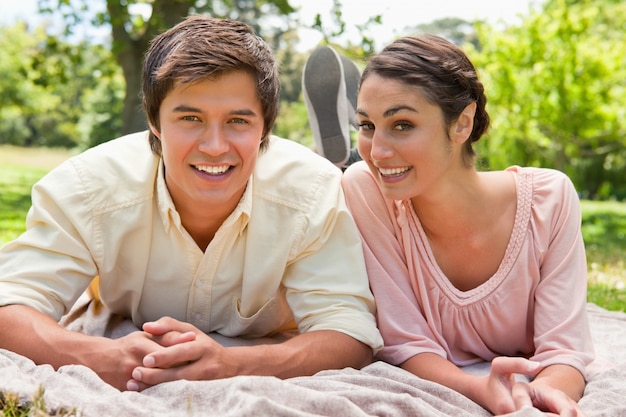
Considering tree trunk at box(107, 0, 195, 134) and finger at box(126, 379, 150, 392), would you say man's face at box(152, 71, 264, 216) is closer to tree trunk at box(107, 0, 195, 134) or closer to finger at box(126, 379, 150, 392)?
finger at box(126, 379, 150, 392)

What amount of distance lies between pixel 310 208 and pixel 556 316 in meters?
1.13

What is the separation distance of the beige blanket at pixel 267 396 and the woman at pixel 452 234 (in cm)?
24

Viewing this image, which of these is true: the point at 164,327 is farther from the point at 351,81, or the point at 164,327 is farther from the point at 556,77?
the point at 556,77

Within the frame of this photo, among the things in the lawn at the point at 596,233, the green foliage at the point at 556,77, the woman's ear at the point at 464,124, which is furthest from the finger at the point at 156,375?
the green foliage at the point at 556,77

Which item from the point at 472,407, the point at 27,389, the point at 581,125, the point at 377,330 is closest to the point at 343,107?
the point at 377,330

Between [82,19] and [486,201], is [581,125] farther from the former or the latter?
[486,201]

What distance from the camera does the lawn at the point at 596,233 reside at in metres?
5.25

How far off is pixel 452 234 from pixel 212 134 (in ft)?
3.74

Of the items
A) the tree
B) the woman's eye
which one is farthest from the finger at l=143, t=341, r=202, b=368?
the tree

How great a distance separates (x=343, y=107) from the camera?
4.50 metres

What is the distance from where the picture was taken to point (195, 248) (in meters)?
3.04

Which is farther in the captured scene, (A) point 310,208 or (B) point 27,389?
(A) point 310,208

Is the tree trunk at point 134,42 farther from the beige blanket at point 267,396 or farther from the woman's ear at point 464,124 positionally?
the beige blanket at point 267,396

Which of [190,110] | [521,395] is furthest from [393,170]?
[521,395]
